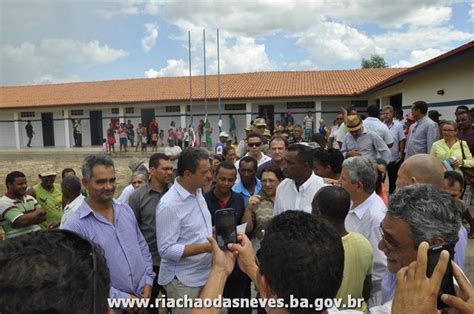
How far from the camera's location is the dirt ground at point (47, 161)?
49.7ft

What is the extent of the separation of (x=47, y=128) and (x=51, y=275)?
29253mm

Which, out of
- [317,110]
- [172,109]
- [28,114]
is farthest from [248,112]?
[28,114]

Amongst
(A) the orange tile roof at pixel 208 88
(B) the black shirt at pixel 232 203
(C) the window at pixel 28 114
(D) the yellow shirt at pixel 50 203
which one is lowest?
(D) the yellow shirt at pixel 50 203

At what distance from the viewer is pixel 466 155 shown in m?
5.15

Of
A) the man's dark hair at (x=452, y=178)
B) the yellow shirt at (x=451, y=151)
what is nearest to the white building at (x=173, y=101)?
the yellow shirt at (x=451, y=151)

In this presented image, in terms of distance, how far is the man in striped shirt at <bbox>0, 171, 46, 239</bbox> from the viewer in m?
3.77

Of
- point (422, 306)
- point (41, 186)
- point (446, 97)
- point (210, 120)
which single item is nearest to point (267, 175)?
point (422, 306)

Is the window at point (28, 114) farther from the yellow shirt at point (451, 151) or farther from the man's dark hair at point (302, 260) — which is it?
the man's dark hair at point (302, 260)

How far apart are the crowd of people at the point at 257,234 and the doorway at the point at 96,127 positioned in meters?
22.1

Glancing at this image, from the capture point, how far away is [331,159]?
367cm

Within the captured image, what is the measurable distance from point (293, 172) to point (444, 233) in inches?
67.0

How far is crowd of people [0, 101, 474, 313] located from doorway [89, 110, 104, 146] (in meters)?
22.1

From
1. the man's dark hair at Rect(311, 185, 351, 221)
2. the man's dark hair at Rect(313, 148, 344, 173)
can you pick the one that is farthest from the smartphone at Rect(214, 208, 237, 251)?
the man's dark hair at Rect(313, 148, 344, 173)

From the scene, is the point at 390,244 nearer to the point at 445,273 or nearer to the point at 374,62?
the point at 445,273
